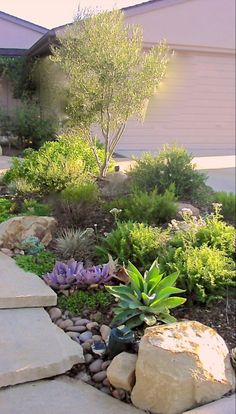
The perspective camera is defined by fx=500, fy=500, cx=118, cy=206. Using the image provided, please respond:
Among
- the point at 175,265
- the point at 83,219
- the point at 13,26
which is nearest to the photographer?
the point at 13,26

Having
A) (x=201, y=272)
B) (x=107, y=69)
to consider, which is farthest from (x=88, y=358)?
(x=107, y=69)

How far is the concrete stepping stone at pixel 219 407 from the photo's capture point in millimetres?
2407

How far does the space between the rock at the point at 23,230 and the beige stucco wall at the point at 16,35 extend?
1735 millimetres

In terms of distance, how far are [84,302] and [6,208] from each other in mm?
2019

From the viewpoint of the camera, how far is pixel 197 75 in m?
10.8

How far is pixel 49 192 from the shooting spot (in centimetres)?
524

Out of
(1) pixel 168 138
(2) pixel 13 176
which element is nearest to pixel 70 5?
(2) pixel 13 176

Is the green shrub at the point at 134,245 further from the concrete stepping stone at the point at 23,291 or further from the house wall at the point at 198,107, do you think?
the house wall at the point at 198,107

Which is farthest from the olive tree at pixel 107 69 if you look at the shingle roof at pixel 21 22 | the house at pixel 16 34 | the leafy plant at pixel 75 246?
the shingle roof at pixel 21 22

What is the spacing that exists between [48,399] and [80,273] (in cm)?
120

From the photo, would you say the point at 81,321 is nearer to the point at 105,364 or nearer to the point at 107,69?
the point at 105,364

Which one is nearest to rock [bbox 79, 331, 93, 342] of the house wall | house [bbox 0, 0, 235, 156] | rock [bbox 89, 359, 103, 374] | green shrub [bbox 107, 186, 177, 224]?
rock [bbox 89, 359, 103, 374]

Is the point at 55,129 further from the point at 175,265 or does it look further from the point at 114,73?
the point at 175,265

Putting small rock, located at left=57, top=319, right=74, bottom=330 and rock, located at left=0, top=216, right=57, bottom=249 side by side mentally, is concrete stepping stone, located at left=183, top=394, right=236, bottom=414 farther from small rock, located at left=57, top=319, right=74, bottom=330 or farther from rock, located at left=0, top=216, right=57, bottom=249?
rock, located at left=0, top=216, right=57, bottom=249
